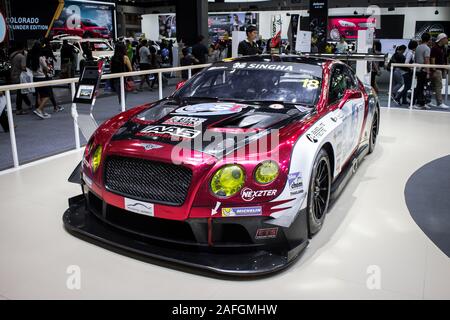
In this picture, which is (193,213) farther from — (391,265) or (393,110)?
(393,110)

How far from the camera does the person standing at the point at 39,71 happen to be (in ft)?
26.2

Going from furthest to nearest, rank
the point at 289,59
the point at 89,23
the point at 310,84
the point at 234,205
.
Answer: the point at 89,23, the point at 289,59, the point at 310,84, the point at 234,205

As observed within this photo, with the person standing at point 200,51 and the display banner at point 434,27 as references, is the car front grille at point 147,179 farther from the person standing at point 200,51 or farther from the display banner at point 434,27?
the display banner at point 434,27

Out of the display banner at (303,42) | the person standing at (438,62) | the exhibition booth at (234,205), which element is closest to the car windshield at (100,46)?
the display banner at (303,42)

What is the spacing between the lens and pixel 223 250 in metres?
2.61

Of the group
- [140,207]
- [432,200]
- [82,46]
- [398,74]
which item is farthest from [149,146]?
[82,46]

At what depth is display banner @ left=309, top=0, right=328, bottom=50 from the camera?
14.4m

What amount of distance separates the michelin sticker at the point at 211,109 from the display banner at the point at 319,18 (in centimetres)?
1174

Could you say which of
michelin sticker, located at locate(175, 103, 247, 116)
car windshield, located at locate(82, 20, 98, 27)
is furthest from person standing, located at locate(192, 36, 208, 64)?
car windshield, located at locate(82, 20, 98, 27)

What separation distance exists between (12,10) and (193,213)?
12.8 m

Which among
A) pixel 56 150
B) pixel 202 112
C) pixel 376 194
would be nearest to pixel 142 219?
pixel 202 112

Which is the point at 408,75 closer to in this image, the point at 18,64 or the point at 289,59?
the point at 289,59

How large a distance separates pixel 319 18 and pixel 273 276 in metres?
13.6

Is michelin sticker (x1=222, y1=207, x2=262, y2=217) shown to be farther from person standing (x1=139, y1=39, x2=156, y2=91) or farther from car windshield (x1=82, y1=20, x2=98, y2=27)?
car windshield (x1=82, y1=20, x2=98, y2=27)
